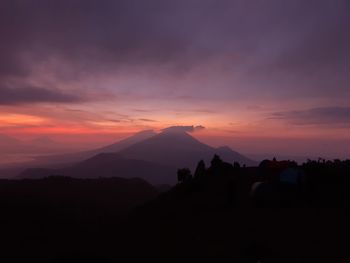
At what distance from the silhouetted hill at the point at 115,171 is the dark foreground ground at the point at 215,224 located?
10599 cm

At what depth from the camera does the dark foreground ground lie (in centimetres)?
1947

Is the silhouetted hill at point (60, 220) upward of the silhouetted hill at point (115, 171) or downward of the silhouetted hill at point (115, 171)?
downward

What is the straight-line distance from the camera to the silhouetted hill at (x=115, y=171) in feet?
473

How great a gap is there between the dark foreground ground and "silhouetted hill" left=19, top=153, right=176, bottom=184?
348 feet

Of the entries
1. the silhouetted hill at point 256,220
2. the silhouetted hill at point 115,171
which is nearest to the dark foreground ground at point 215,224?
the silhouetted hill at point 256,220

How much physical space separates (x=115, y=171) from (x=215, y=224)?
423ft

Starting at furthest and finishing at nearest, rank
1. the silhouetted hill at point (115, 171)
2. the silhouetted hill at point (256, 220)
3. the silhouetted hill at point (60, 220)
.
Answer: the silhouetted hill at point (115, 171) → the silhouetted hill at point (60, 220) → the silhouetted hill at point (256, 220)

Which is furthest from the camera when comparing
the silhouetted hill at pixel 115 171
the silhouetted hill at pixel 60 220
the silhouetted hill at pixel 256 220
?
the silhouetted hill at pixel 115 171

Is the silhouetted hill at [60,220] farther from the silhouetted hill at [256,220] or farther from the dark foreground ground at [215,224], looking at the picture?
the silhouetted hill at [256,220]

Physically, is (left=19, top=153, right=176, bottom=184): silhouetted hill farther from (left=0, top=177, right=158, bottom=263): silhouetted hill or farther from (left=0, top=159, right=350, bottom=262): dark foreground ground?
(left=0, top=159, right=350, bottom=262): dark foreground ground

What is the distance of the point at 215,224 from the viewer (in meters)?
24.2

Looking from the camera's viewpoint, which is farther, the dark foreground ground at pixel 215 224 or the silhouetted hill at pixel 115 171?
the silhouetted hill at pixel 115 171

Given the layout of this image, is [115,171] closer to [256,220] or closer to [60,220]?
[60,220]

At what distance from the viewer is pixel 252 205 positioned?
2561 cm
